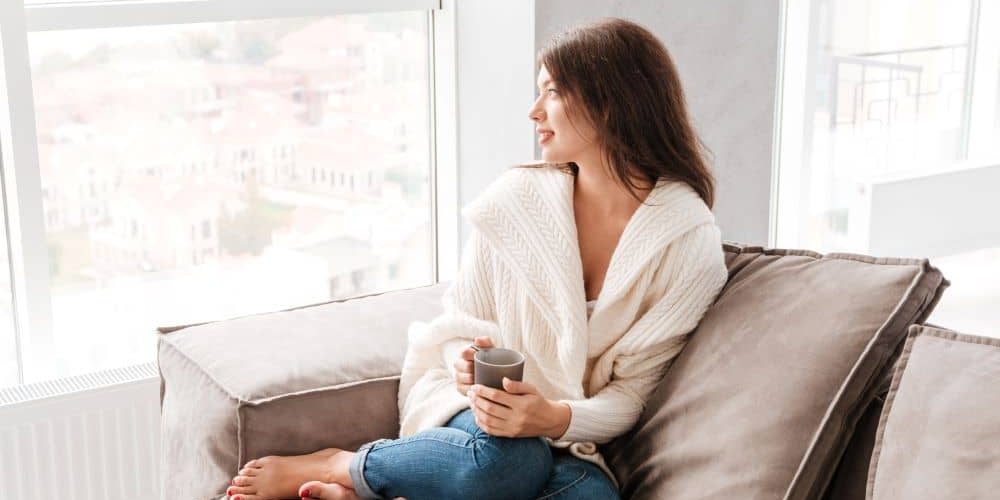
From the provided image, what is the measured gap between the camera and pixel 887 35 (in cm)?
384

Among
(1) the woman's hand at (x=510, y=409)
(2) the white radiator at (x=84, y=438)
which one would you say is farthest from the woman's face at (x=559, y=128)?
(2) the white radiator at (x=84, y=438)

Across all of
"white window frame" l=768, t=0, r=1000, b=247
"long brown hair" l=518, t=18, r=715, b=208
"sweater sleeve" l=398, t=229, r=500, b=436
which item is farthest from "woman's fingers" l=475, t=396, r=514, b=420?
"white window frame" l=768, t=0, r=1000, b=247

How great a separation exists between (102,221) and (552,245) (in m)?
1.24

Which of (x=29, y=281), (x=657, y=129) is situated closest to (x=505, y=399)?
(x=657, y=129)

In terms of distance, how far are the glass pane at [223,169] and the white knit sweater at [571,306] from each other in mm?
997

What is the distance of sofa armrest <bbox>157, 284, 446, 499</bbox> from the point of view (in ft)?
6.78

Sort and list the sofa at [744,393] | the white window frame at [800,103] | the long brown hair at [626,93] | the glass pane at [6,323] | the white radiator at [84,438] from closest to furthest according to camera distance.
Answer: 1. the sofa at [744,393]
2. the long brown hair at [626,93]
3. the white radiator at [84,438]
4. the glass pane at [6,323]
5. the white window frame at [800,103]

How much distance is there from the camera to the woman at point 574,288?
1.96 m

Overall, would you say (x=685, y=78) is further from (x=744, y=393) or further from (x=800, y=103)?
(x=744, y=393)

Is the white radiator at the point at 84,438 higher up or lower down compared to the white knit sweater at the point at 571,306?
lower down

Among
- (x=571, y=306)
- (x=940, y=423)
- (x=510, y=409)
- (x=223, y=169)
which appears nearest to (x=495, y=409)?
(x=510, y=409)

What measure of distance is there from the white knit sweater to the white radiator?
812 millimetres

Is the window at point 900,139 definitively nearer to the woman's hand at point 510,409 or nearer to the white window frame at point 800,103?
the white window frame at point 800,103

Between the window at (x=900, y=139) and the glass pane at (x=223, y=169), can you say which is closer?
the glass pane at (x=223, y=169)
